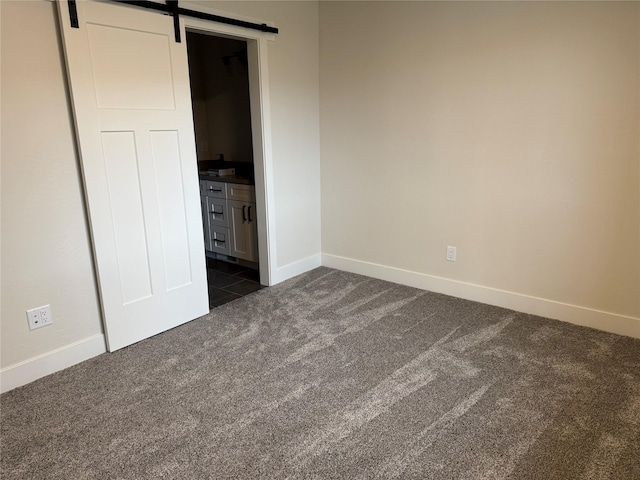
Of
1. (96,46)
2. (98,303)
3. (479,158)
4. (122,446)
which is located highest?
(96,46)

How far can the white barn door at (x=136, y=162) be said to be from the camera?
2.44 metres

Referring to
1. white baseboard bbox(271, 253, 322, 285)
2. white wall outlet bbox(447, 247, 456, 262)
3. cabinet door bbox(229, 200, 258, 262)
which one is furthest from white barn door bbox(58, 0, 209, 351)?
white wall outlet bbox(447, 247, 456, 262)

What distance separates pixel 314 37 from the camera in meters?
3.83

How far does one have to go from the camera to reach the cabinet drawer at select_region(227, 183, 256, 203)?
4.01 metres

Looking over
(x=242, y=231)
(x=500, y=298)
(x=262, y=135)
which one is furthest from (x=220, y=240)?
(x=500, y=298)

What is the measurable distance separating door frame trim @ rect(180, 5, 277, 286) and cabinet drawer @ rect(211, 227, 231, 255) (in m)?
0.66

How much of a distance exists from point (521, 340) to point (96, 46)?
3064 mm

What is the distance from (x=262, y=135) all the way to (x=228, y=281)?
4.52 ft

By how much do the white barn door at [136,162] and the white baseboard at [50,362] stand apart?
99 mm

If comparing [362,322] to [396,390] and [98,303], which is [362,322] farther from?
[98,303]

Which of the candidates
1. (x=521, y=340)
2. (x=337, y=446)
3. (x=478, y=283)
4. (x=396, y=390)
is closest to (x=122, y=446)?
(x=337, y=446)

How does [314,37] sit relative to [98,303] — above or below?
above

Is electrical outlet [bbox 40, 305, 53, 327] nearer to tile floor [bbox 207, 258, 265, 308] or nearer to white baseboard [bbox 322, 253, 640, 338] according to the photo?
tile floor [bbox 207, 258, 265, 308]

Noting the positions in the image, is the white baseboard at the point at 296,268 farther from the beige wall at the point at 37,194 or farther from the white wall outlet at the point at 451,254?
the beige wall at the point at 37,194
